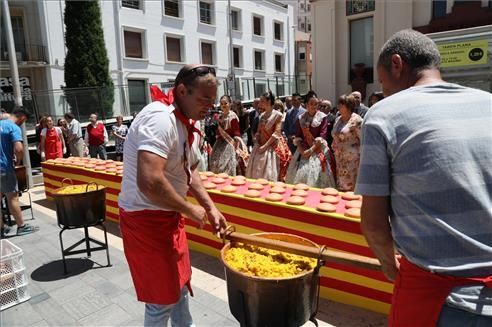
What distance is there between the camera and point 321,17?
17.0m

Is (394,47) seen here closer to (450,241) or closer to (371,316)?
(450,241)

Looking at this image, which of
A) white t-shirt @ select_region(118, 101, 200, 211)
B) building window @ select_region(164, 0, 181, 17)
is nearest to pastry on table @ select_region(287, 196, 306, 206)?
white t-shirt @ select_region(118, 101, 200, 211)

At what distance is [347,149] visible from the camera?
15.3ft

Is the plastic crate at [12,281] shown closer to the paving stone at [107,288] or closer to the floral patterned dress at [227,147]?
the paving stone at [107,288]

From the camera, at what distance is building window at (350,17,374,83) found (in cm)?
1628

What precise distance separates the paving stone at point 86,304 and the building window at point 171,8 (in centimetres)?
2491

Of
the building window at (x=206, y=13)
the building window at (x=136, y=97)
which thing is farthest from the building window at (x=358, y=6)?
the building window at (x=206, y=13)

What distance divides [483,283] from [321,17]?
57.4ft

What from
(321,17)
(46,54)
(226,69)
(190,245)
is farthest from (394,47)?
(226,69)

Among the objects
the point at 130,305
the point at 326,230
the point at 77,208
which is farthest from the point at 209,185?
the point at 326,230

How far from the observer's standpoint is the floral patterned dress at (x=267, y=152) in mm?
5527

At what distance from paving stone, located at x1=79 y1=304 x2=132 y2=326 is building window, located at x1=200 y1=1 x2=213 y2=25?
27.4m

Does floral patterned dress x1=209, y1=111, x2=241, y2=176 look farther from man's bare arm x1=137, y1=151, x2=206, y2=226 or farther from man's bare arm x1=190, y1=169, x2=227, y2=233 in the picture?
man's bare arm x1=137, y1=151, x2=206, y2=226

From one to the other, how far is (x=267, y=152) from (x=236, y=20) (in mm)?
27351
